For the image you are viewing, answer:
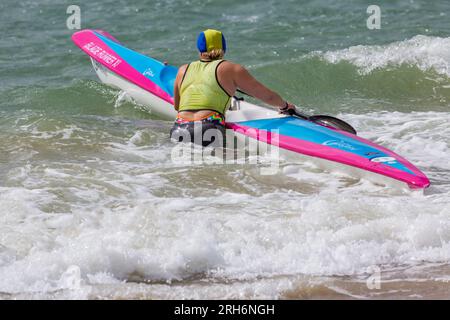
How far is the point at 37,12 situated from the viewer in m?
12.3

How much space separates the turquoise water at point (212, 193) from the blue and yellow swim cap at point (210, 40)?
921 mm

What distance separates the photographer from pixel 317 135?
6.21 meters

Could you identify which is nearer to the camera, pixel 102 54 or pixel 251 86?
pixel 251 86

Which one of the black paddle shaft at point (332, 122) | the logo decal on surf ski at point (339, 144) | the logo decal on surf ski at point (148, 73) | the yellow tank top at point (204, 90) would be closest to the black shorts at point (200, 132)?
the yellow tank top at point (204, 90)

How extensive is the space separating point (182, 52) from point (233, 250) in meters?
6.09

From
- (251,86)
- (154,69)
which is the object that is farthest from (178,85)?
(154,69)

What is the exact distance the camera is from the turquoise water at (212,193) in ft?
14.1

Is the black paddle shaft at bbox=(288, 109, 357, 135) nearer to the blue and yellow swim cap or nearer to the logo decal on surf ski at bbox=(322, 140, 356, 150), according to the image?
the logo decal on surf ski at bbox=(322, 140, 356, 150)

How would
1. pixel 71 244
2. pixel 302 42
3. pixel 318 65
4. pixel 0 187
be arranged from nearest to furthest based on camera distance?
pixel 71 244 → pixel 0 187 → pixel 318 65 → pixel 302 42

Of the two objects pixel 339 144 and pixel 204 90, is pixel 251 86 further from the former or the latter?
pixel 339 144

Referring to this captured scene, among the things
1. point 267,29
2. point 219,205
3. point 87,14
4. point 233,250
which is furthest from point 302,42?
point 233,250

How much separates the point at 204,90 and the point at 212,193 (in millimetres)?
1203
